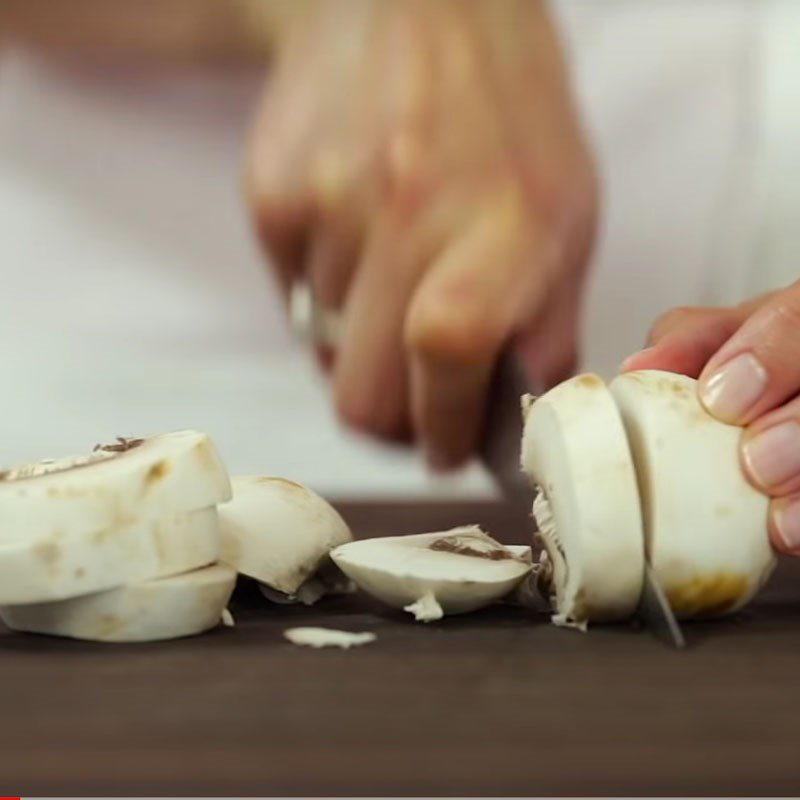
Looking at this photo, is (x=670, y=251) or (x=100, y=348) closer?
(x=100, y=348)

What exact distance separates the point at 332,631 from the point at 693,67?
5.09 feet

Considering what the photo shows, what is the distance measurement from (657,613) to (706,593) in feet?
0.15

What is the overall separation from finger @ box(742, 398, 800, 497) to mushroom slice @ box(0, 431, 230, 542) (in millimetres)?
354

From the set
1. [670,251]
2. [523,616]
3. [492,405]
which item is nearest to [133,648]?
[523,616]

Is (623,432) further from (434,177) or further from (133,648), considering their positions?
(434,177)

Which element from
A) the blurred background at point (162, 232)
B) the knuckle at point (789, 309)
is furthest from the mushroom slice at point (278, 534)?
the blurred background at point (162, 232)

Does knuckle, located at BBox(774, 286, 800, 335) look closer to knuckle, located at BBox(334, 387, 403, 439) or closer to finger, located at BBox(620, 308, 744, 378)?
finger, located at BBox(620, 308, 744, 378)

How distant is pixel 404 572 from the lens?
0.95 metres

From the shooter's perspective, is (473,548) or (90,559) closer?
(90,559)

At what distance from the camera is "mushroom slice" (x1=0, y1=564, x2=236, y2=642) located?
2.93 feet

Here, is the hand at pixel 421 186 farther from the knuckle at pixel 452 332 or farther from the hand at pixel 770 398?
the hand at pixel 770 398

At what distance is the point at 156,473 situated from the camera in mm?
905

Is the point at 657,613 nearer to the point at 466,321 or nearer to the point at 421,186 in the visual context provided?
the point at 466,321

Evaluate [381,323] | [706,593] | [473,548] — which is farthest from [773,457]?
[381,323]
